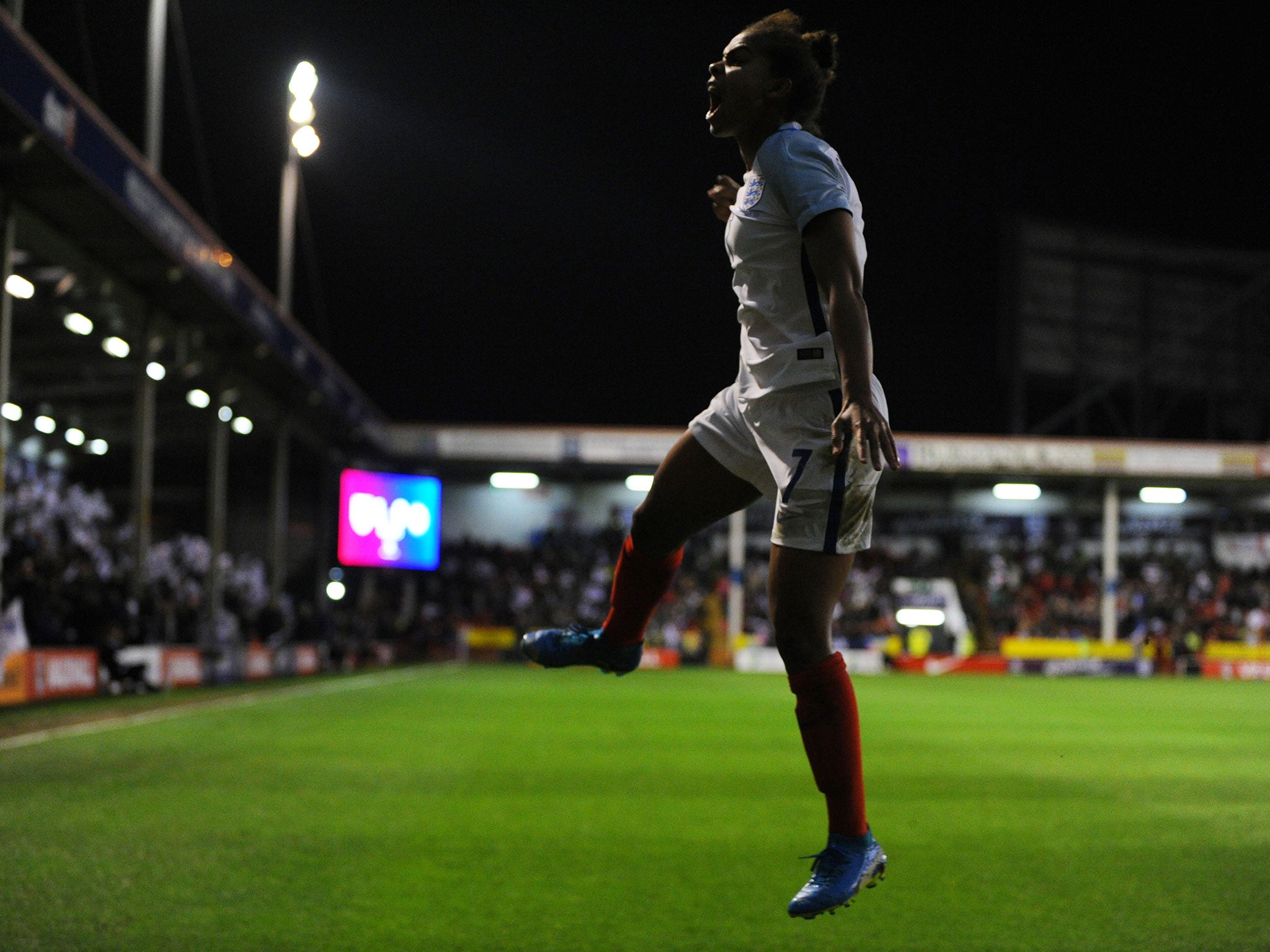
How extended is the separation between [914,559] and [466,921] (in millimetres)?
39988

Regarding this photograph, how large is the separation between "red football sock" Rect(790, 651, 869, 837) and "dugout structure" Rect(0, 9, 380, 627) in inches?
417

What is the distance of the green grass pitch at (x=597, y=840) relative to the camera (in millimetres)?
4785

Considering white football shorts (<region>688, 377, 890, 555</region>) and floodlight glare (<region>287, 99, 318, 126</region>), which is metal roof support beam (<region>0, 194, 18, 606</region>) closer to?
floodlight glare (<region>287, 99, 318, 126</region>)

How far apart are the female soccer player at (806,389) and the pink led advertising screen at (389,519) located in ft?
88.6

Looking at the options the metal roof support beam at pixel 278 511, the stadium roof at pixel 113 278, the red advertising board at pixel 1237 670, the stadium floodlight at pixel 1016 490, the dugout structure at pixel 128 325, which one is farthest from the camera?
the stadium floodlight at pixel 1016 490

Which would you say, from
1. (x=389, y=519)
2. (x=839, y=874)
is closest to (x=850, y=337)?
(x=839, y=874)

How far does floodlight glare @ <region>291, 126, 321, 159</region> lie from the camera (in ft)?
77.2

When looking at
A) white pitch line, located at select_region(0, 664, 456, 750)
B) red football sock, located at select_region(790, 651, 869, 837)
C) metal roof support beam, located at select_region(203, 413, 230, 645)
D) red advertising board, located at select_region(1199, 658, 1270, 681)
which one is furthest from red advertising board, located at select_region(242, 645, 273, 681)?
red advertising board, located at select_region(1199, 658, 1270, 681)

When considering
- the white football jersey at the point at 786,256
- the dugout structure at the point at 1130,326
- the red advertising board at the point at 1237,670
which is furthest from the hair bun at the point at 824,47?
the dugout structure at the point at 1130,326

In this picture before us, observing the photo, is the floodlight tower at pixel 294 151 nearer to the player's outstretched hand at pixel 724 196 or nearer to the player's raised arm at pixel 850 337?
the player's outstretched hand at pixel 724 196

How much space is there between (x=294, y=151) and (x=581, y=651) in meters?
23.2

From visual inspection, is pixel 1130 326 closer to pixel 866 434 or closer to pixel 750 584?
pixel 750 584

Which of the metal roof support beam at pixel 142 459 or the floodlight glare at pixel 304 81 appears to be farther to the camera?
the floodlight glare at pixel 304 81

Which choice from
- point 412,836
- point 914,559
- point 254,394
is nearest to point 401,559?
point 254,394
